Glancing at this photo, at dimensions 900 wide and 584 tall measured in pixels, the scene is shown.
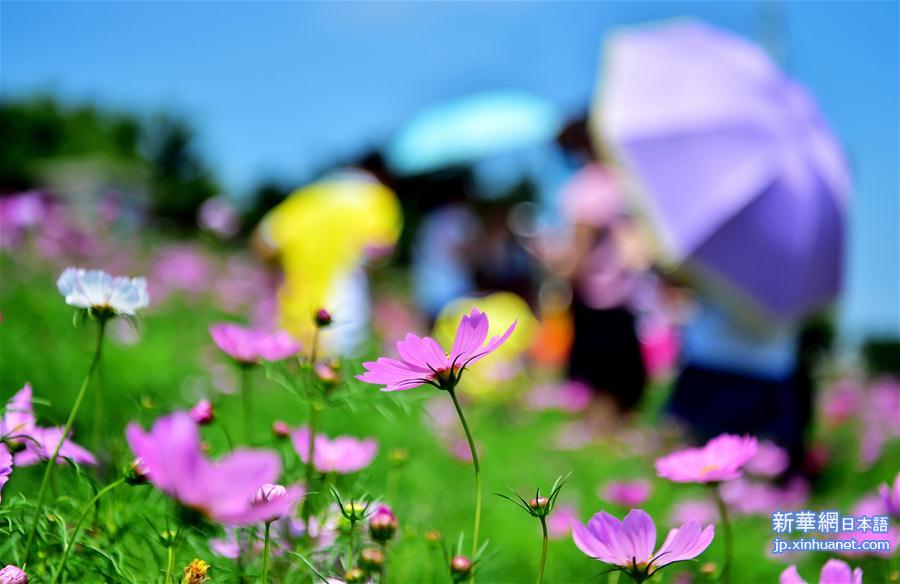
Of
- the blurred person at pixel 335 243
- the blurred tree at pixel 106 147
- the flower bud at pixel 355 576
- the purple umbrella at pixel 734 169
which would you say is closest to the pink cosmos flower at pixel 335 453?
the flower bud at pixel 355 576

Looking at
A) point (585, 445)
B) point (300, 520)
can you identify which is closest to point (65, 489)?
point (300, 520)

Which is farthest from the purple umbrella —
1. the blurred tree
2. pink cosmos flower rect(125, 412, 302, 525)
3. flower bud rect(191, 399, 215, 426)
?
the blurred tree

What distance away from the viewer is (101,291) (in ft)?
2.17

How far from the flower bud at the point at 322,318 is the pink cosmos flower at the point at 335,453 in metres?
0.15

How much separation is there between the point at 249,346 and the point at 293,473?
5.7 inches

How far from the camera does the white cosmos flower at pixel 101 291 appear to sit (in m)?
0.65

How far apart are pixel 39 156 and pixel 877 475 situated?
29316 mm

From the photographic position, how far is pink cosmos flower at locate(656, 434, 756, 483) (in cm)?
69

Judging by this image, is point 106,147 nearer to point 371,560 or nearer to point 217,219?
point 217,219

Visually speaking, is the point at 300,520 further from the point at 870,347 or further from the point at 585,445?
the point at 870,347

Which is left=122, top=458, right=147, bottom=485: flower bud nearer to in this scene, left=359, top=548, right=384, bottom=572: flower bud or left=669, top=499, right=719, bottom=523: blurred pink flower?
left=359, top=548, right=384, bottom=572: flower bud

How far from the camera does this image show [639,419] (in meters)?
3.79

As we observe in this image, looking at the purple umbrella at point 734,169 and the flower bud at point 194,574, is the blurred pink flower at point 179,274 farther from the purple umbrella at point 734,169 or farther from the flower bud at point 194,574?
the flower bud at point 194,574

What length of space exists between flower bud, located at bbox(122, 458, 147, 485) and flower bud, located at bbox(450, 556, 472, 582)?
9.4 inches
